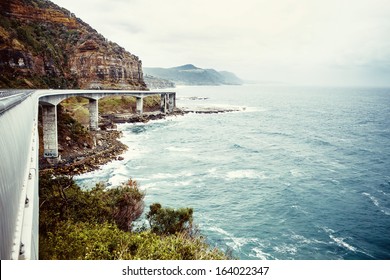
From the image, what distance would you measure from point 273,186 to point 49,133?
3184 cm

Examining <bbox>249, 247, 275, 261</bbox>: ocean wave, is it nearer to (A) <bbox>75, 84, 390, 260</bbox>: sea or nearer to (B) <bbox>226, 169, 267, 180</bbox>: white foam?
(A) <bbox>75, 84, 390, 260</bbox>: sea

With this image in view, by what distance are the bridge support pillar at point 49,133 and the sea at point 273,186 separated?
24.4 ft

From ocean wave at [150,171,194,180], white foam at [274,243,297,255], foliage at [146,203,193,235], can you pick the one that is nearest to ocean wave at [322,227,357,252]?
white foam at [274,243,297,255]

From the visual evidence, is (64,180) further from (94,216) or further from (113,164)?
(113,164)

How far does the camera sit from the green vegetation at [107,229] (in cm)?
1325

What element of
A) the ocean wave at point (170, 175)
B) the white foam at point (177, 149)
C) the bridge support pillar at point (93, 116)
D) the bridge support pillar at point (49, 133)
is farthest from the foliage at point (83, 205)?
the bridge support pillar at point (93, 116)

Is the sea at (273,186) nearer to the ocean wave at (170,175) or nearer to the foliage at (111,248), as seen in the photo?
the ocean wave at (170,175)

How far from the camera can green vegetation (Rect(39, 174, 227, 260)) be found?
13250mm

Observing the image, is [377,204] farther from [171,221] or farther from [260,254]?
[171,221]

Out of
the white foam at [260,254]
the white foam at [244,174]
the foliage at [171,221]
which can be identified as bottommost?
the white foam at [260,254]

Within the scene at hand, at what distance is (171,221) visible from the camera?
22.5 m

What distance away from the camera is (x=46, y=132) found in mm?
43406

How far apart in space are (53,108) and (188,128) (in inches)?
1606
